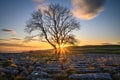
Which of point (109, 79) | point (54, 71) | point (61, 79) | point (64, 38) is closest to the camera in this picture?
point (109, 79)

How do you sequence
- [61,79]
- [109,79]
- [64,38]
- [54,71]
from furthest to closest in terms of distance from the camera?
[64,38] < [54,71] < [61,79] < [109,79]

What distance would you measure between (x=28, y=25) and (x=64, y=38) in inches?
292

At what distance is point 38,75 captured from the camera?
360 inches

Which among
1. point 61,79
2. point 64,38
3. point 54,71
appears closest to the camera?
point 61,79

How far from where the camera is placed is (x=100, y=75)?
8641 millimetres

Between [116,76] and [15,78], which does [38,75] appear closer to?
[15,78]

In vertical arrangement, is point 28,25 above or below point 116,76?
above

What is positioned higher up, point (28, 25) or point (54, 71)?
point (28, 25)

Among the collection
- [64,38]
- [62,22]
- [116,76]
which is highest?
[62,22]

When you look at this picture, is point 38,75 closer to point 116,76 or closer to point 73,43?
point 116,76

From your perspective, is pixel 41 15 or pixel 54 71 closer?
pixel 54 71

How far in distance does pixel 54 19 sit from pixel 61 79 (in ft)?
104

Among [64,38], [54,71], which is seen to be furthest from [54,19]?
[54,71]

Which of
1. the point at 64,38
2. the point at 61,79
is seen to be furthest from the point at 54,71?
the point at 64,38
